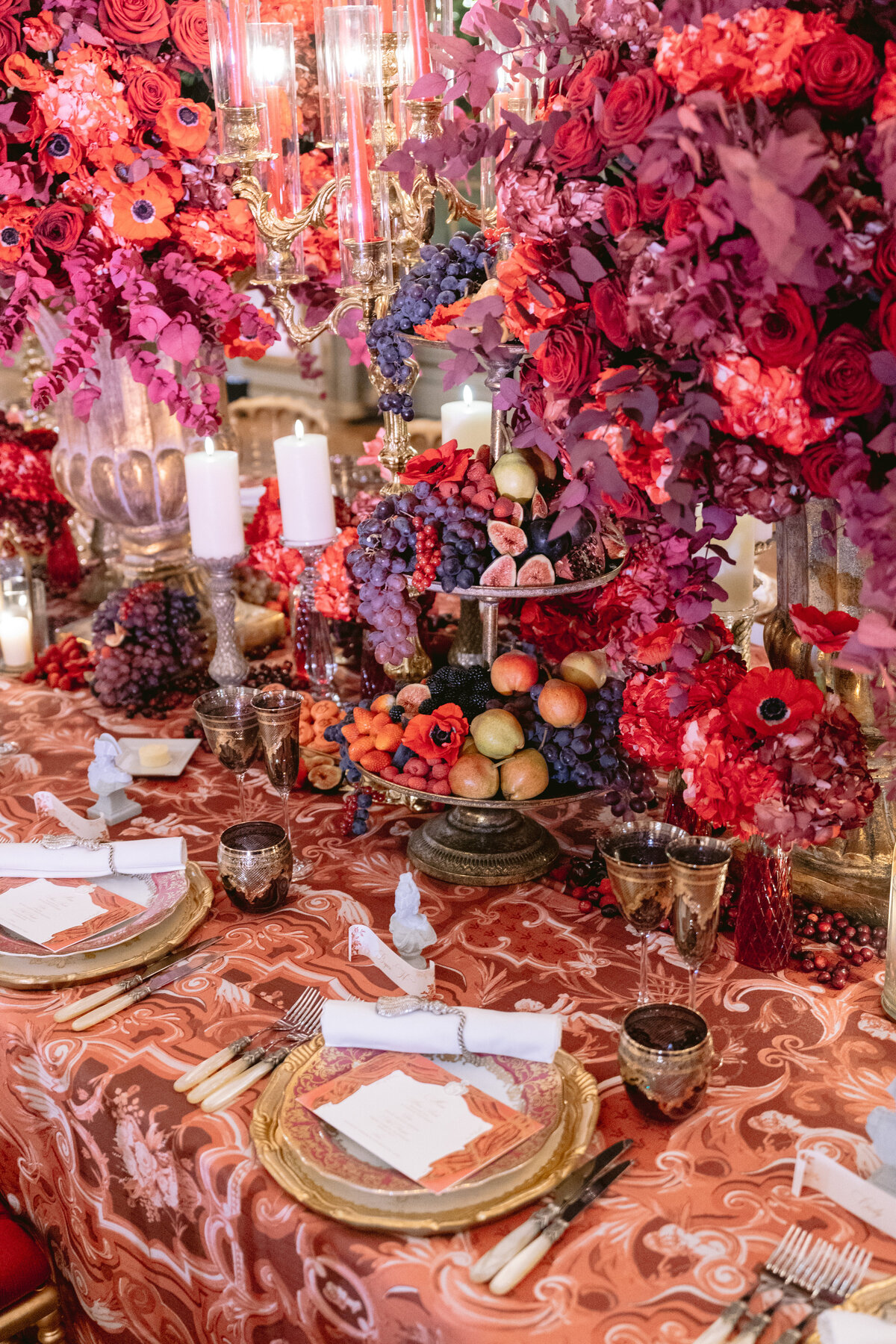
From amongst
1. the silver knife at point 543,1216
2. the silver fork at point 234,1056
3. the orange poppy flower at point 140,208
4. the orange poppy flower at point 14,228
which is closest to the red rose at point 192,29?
the orange poppy flower at point 140,208

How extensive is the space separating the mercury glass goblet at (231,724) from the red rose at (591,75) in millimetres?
792

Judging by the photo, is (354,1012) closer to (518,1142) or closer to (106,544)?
(518,1142)

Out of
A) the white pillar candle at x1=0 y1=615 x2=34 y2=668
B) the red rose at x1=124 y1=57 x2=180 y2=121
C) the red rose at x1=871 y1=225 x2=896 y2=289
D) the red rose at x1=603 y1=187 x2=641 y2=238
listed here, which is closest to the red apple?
the red rose at x1=603 y1=187 x2=641 y2=238

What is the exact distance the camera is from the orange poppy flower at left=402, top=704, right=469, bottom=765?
1392mm

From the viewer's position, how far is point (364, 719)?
1.46 m

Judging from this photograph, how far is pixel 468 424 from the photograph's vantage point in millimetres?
1613

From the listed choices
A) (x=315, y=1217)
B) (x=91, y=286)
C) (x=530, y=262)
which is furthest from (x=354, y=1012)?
(x=91, y=286)

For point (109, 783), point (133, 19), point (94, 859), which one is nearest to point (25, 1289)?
point (94, 859)

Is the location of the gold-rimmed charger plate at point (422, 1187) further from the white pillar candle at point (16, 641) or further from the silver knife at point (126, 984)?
the white pillar candle at point (16, 641)

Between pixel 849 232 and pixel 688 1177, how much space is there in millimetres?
745

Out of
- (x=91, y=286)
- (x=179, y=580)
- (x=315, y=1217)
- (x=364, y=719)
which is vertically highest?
(x=91, y=286)

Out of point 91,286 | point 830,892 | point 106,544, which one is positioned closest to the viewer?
point 830,892

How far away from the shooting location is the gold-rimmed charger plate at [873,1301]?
79cm

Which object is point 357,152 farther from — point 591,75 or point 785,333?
point 785,333
